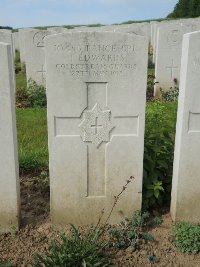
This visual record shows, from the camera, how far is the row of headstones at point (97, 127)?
3.20 m

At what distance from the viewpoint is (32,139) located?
236 inches

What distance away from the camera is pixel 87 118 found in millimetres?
3363

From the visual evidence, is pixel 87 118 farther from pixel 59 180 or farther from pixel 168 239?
pixel 168 239

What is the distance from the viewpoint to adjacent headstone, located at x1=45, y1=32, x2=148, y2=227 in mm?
3197

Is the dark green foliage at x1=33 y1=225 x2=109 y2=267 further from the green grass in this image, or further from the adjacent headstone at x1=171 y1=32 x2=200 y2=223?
the green grass

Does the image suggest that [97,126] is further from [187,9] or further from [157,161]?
[187,9]

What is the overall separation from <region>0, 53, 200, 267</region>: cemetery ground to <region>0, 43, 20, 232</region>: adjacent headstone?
167mm

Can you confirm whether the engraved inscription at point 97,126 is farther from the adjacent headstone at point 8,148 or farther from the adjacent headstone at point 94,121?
Result: the adjacent headstone at point 8,148

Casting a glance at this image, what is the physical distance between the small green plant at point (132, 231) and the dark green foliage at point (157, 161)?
0.71 ft

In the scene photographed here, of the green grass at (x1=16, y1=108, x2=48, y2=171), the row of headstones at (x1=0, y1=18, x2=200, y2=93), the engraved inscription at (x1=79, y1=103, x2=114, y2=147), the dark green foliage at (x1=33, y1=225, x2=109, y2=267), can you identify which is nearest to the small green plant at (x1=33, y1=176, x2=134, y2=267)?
the dark green foliage at (x1=33, y1=225, x2=109, y2=267)

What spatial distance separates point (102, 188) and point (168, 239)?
793 mm

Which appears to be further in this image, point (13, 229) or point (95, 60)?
point (13, 229)

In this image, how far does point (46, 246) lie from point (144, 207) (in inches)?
42.7

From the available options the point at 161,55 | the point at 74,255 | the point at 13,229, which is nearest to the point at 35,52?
the point at 161,55
